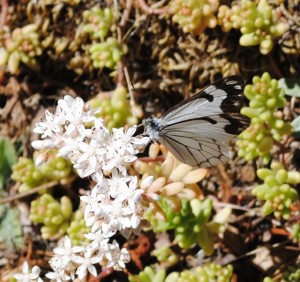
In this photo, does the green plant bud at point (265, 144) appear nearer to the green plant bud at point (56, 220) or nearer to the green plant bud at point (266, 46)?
the green plant bud at point (266, 46)

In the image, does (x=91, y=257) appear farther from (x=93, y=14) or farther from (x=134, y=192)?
(x=93, y=14)

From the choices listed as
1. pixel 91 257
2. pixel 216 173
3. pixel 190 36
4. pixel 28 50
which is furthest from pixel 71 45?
pixel 91 257

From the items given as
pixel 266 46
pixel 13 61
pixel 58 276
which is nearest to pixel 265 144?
pixel 266 46

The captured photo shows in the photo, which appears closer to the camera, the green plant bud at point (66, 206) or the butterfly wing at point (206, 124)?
the butterfly wing at point (206, 124)

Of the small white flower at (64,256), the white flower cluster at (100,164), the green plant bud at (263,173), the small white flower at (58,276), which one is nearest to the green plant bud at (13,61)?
the white flower cluster at (100,164)

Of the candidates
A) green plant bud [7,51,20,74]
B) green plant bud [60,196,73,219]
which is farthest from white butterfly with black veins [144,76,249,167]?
green plant bud [7,51,20,74]

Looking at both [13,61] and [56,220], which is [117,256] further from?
[13,61]

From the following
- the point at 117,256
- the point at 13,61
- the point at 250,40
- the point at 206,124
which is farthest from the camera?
the point at 13,61
